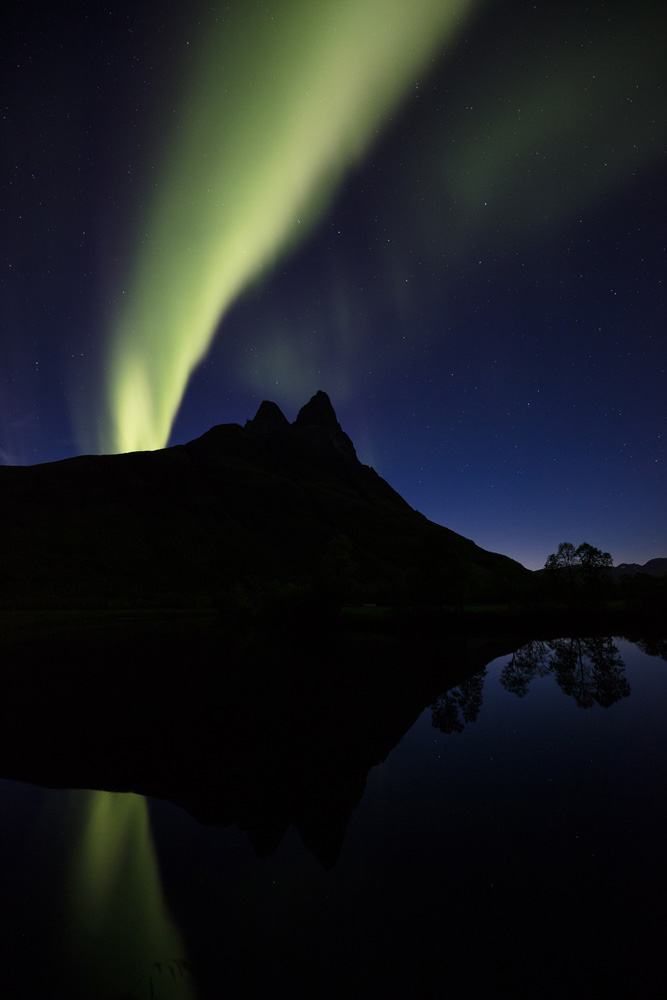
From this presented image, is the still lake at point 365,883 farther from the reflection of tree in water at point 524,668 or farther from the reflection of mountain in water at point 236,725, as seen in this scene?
the reflection of tree in water at point 524,668

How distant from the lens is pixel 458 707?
24234 mm

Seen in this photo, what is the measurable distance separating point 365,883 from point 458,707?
54.9 ft

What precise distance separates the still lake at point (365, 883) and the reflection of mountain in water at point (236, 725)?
0.26 metres

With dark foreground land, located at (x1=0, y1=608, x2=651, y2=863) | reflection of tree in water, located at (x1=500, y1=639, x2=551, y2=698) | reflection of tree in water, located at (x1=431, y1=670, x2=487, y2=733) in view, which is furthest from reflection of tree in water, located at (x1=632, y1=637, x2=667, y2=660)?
reflection of tree in water, located at (x1=431, y1=670, x2=487, y2=733)

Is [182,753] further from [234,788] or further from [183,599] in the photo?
[183,599]

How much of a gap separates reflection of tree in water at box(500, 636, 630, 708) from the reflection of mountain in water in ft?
12.1

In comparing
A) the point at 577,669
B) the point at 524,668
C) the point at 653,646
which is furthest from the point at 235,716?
the point at 653,646

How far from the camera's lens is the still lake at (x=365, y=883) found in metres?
6.83

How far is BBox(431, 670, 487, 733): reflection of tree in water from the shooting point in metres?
21.2

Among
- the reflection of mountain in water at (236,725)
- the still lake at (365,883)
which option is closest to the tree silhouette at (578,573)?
the reflection of mountain in water at (236,725)

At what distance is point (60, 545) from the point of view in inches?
7815

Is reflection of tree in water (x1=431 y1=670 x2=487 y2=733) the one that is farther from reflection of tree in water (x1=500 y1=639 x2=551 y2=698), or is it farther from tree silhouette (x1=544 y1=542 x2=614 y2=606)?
tree silhouette (x1=544 y1=542 x2=614 y2=606)

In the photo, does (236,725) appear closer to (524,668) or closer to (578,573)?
(524,668)

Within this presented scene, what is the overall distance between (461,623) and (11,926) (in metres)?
64.5
